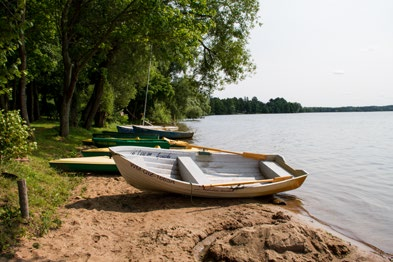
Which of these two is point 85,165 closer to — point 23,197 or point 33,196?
point 33,196

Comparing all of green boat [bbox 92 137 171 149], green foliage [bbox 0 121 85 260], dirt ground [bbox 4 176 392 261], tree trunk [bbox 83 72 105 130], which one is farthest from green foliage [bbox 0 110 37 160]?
tree trunk [bbox 83 72 105 130]

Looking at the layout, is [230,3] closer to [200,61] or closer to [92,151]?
[200,61]

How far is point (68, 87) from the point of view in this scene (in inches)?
610

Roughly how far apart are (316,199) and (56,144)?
35.5ft

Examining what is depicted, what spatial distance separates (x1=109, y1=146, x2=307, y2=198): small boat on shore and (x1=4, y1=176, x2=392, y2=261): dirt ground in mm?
503

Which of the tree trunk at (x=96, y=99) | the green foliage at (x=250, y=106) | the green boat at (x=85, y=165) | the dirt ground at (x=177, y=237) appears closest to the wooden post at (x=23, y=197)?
the dirt ground at (x=177, y=237)

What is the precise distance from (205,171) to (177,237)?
4225 mm

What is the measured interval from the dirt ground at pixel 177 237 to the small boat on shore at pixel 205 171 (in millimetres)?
503

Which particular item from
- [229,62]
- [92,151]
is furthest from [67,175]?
[229,62]

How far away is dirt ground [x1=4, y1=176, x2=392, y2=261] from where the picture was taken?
5.04 m

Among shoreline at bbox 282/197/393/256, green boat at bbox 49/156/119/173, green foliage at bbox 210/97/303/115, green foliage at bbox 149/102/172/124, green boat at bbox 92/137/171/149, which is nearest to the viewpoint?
shoreline at bbox 282/197/393/256

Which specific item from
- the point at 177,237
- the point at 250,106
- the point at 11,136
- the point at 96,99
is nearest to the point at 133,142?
the point at 11,136

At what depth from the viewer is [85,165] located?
10375mm

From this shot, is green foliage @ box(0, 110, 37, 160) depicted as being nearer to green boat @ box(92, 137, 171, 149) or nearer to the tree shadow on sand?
the tree shadow on sand
